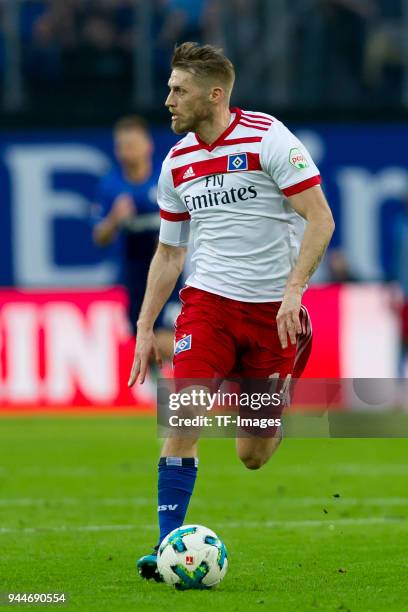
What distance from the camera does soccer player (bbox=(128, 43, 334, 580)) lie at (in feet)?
21.1

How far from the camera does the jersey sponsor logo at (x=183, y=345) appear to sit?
6.56 meters

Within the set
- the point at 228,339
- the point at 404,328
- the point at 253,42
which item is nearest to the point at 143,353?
the point at 228,339

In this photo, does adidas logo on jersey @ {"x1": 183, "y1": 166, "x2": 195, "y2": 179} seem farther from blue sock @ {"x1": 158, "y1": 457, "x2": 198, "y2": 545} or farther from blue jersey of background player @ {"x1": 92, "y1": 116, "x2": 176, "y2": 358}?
blue jersey of background player @ {"x1": 92, "y1": 116, "x2": 176, "y2": 358}

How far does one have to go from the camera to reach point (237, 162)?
659cm

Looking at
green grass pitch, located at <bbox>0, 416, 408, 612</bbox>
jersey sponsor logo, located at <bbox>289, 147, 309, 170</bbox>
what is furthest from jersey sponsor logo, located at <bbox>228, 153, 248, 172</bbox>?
green grass pitch, located at <bbox>0, 416, 408, 612</bbox>

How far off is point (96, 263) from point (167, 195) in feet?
37.5

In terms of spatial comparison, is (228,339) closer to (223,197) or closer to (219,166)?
(223,197)

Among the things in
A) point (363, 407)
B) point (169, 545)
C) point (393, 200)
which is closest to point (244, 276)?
point (169, 545)

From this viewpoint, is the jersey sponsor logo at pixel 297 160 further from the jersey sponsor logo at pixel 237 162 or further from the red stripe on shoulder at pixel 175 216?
the red stripe on shoulder at pixel 175 216

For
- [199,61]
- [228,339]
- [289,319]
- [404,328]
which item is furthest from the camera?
[404,328]

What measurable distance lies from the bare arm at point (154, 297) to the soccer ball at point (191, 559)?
2.55 ft

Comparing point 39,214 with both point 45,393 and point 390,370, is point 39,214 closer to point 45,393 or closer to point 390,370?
point 45,393

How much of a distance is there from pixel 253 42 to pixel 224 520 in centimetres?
994

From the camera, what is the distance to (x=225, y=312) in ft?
21.9
